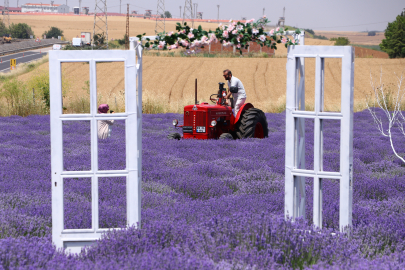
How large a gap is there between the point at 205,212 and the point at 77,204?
136 centimetres

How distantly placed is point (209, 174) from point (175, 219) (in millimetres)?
2604

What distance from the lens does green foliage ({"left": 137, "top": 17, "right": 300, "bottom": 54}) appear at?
4.04 metres

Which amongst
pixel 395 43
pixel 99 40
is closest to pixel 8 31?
pixel 99 40

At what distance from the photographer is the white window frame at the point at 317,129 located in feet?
12.1

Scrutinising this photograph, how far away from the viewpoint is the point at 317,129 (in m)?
3.82

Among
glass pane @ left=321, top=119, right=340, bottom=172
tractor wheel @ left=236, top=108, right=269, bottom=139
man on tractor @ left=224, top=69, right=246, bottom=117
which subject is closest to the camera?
glass pane @ left=321, top=119, right=340, bottom=172

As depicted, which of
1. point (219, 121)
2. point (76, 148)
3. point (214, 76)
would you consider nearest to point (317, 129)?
point (76, 148)

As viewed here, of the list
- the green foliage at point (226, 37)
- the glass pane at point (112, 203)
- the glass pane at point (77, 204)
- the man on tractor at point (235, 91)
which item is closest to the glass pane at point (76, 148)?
the glass pane at point (77, 204)

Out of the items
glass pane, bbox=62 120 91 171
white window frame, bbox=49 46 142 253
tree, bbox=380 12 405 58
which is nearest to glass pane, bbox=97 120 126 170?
glass pane, bbox=62 120 91 171

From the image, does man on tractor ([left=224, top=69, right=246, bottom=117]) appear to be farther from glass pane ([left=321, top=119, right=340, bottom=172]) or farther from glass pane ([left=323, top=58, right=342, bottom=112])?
glass pane ([left=323, top=58, right=342, bottom=112])

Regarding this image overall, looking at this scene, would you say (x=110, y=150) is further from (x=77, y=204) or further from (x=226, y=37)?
(x=226, y=37)

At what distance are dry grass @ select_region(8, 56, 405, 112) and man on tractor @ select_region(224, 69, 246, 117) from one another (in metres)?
17.5

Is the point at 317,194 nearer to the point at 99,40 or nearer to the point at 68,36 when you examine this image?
the point at 99,40

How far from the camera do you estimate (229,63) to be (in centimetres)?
4066
